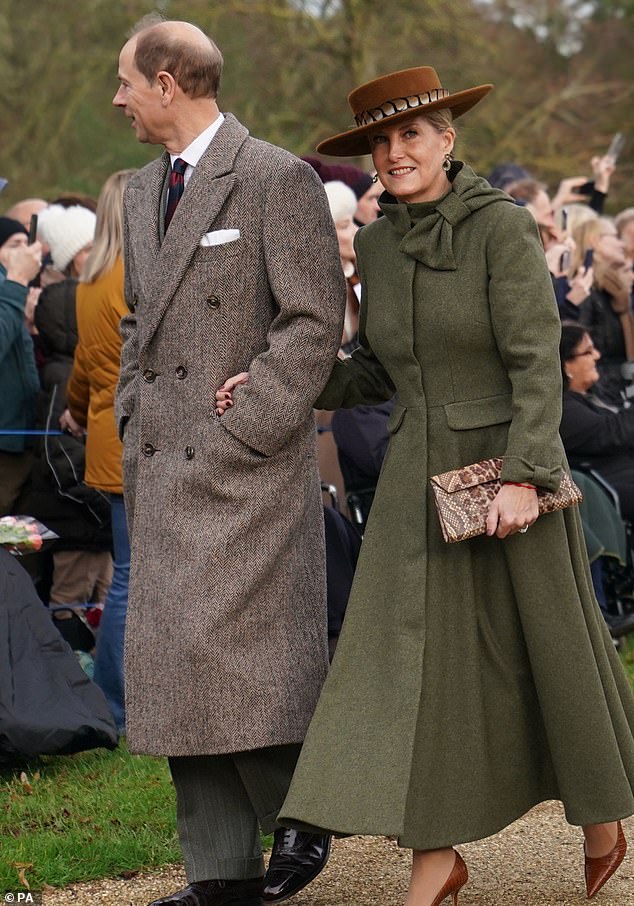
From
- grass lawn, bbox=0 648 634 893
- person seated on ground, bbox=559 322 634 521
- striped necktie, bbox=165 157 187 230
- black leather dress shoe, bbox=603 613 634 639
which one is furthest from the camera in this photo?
black leather dress shoe, bbox=603 613 634 639

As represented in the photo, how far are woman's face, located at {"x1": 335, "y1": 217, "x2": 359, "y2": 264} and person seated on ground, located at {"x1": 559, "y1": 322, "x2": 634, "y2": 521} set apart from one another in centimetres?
116

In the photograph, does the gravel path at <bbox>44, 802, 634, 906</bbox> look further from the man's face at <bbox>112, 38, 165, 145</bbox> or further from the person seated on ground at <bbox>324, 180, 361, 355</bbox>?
the person seated on ground at <bbox>324, 180, 361, 355</bbox>

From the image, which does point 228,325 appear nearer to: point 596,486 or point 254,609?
point 254,609

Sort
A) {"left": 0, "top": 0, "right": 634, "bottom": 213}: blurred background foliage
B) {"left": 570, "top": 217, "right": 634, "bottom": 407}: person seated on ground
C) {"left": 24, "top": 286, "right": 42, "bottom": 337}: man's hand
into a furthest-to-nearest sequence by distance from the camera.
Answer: {"left": 0, "top": 0, "right": 634, "bottom": 213}: blurred background foliage < {"left": 570, "top": 217, "right": 634, "bottom": 407}: person seated on ground < {"left": 24, "top": 286, "right": 42, "bottom": 337}: man's hand

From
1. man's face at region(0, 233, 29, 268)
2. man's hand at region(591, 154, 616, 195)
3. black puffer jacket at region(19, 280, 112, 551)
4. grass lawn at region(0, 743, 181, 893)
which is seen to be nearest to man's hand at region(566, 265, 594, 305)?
man's hand at region(591, 154, 616, 195)

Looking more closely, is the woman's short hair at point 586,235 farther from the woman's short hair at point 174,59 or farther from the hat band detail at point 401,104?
the woman's short hair at point 174,59

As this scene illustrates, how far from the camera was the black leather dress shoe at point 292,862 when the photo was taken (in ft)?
12.6

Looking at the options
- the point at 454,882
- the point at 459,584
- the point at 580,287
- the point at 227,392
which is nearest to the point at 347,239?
the point at 580,287

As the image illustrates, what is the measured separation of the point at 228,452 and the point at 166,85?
0.92m

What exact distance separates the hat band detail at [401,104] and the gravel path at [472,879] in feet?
6.42

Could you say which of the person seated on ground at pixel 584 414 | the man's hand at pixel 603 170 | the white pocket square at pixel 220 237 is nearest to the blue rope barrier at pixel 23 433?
the person seated on ground at pixel 584 414

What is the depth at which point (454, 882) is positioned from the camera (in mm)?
3672

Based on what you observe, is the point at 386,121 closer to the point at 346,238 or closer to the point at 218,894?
the point at 218,894

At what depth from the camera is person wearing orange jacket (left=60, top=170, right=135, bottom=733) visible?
582cm
